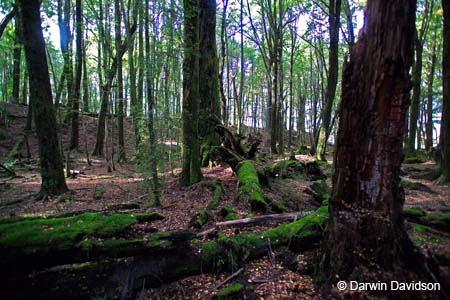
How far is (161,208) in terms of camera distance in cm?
617

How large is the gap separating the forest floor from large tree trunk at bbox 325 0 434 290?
486 millimetres

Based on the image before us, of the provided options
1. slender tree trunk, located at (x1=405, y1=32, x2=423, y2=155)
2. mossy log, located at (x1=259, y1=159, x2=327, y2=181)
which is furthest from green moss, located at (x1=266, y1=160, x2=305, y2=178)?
slender tree trunk, located at (x1=405, y1=32, x2=423, y2=155)

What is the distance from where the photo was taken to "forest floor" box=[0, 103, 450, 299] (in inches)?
127

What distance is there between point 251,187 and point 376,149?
3663mm

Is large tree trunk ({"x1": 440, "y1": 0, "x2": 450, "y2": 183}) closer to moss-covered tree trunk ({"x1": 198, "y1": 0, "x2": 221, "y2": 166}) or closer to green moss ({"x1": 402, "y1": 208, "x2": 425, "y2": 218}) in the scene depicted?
green moss ({"x1": 402, "y1": 208, "x2": 425, "y2": 218})

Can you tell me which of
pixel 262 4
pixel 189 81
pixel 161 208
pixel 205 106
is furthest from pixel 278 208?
pixel 262 4

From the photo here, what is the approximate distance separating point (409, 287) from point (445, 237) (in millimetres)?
1465

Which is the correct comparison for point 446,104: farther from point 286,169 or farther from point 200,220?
point 200,220

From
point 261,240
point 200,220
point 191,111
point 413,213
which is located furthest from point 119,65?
point 413,213

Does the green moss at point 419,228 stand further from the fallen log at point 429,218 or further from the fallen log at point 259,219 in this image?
the fallen log at point 259,219

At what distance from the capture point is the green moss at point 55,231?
3.23 metres

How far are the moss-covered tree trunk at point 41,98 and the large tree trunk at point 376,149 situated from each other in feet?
25.8

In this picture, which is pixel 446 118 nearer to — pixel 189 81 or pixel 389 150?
pixel 389 150

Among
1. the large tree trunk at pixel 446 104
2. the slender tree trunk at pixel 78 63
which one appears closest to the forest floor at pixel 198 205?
the large tree trunk at pixel 446 104
